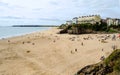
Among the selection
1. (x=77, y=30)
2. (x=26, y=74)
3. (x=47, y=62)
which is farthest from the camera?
(x=77, y=30)

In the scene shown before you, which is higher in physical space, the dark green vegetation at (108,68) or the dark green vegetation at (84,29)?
the dark green vegetation at (108,68)

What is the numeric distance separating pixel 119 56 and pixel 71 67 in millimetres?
8686

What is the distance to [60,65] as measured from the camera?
65.2ft

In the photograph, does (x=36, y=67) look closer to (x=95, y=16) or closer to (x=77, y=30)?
(x=77, y=30)

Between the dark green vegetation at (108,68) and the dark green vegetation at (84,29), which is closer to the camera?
the dark green vegetation at (108,68)

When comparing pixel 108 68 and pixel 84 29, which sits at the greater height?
pixel 108 68

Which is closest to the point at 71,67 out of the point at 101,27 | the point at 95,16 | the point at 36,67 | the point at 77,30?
the point at 36,67

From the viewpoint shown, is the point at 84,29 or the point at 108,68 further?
the point at 84,29

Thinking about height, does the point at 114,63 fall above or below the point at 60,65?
above

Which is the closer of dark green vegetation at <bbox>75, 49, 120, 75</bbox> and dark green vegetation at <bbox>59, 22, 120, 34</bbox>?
dark green vegetation at <bbox>75, 49, 120, 75</bbox>

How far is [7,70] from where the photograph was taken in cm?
1836

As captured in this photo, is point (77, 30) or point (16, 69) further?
point (77, 30)

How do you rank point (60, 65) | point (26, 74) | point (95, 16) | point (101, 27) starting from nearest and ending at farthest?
point (26, 74) → point (60, 65) → point (101, 27) → point (95, 16)

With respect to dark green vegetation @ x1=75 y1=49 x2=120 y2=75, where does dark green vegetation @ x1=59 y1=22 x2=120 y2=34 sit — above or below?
below
